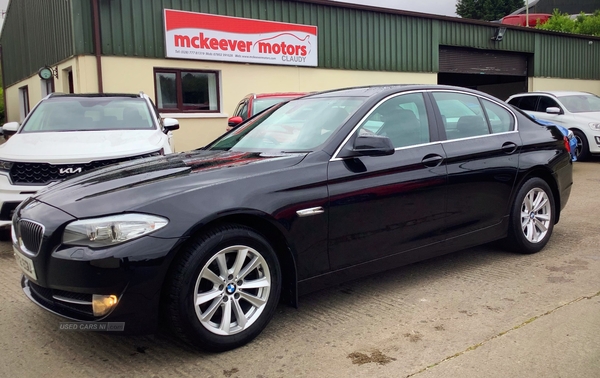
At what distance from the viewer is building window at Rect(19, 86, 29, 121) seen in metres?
21.3

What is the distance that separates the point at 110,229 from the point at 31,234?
0.63 m

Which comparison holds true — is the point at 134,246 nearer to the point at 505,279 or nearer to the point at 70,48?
the point at 505,279

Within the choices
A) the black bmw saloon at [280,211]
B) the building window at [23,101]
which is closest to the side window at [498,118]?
the black bmw saloon at [280,211]

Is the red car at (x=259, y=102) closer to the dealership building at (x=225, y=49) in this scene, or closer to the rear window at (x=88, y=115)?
the rear window at (x=88, y=115)

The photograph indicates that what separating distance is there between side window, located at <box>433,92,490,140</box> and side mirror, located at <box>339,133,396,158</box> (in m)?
0.98

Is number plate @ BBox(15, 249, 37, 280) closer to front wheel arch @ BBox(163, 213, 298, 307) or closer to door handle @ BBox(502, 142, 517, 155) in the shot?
front wheel arch @ BBox(163, 213, 298, 307)

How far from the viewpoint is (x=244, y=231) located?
3254 mm

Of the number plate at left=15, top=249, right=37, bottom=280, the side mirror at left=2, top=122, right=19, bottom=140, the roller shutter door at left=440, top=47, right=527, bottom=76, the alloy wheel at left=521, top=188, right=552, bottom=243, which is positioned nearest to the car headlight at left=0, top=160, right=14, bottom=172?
the side mirror at left=2, top=122, right=19, bottom=140

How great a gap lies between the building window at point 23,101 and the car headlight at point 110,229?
20341 millimetres

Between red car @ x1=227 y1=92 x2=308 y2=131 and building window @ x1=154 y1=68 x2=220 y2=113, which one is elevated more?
building window @ x1=154 y1=68 x2=220 y2=113

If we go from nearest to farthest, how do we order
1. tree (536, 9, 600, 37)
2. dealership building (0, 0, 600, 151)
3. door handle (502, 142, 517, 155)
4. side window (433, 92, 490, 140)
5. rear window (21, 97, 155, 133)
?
side window (433, 92, 490, 140), door handle (502, 142, 517, 155), rear window (21, 97, 155, 133), dealership building (0, 0, 600, 151), tree (536, 9, 600, 37)

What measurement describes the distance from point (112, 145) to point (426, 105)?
3448 mm

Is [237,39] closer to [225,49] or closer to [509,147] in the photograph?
[225,49]

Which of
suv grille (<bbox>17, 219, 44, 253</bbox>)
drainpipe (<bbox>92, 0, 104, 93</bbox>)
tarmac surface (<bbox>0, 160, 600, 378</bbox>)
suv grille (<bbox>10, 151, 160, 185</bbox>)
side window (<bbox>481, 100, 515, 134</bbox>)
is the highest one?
drainpipe (<bbox>92, 0, 104, 93</bbox>)
